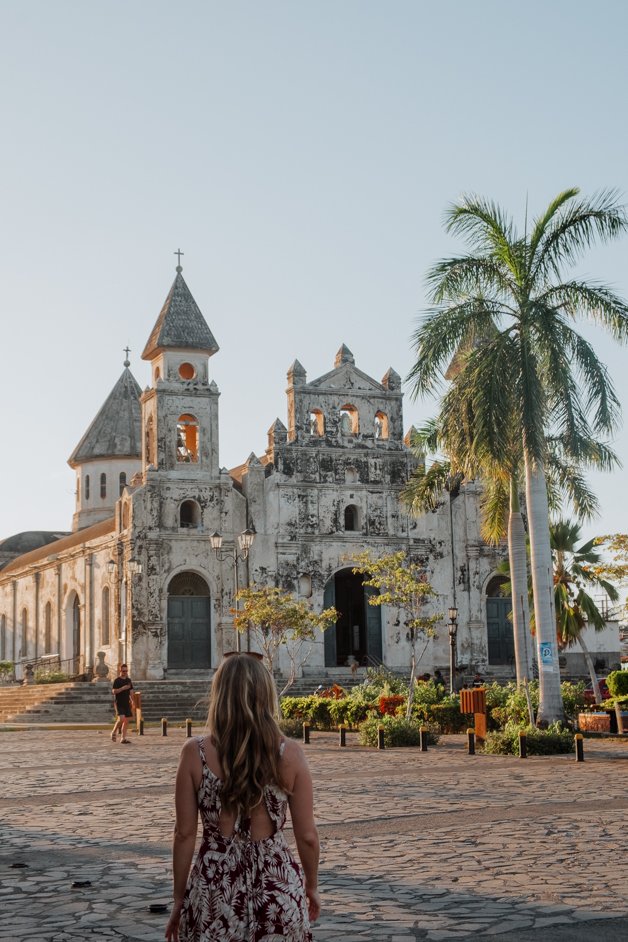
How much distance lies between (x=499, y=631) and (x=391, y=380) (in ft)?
34.6

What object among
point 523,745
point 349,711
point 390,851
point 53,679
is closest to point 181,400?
point 53,679

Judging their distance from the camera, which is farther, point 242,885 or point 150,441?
point 150,441

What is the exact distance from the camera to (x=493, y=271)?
22828mm

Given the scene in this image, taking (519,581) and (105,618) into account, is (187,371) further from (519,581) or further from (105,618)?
(519,581)

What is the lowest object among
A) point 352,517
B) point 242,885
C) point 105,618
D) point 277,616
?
point 242,885

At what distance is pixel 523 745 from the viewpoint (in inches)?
765

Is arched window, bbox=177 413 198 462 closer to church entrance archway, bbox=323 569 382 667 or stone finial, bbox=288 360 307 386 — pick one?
stone finial, bbox=288 360 307 386

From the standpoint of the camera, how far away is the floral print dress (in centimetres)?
426

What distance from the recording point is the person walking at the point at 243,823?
4.28 m

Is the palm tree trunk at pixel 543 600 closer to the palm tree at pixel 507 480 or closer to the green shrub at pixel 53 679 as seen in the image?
the palm tree at pixel 507 480

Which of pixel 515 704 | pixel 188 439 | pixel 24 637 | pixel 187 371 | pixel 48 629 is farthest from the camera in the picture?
pixel 24 637

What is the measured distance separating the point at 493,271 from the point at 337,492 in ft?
74.5

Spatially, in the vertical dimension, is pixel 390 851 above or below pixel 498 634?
below

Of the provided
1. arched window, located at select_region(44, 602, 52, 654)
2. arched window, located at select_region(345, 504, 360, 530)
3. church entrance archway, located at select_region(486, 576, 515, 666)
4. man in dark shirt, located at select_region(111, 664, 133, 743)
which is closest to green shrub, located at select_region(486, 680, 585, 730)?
man in dark shirt, located at select_region(111, 664, 133, 743)
